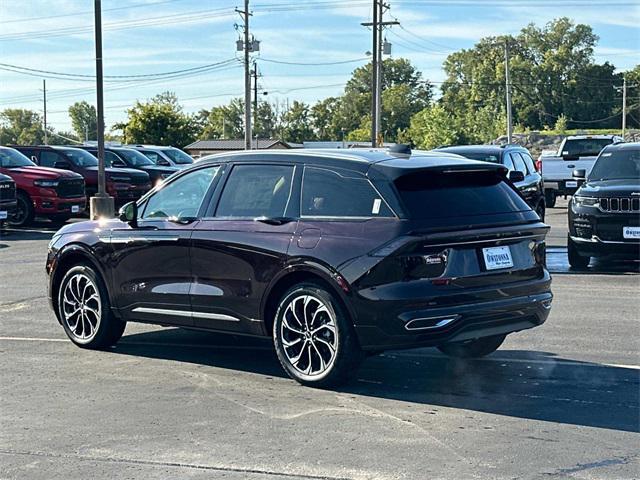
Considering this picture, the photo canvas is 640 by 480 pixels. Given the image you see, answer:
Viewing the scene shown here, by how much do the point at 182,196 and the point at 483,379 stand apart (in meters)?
2.88

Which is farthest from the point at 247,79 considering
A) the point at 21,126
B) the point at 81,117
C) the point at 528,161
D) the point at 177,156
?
the point at 81,117

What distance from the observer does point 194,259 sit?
25.3 feet

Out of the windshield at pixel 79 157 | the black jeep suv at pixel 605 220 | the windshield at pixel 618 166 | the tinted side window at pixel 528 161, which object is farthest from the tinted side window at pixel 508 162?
the windshield at pixel 79 157

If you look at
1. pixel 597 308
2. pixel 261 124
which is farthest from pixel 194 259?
pixel 261 124

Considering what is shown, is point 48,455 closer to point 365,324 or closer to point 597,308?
point 365,324

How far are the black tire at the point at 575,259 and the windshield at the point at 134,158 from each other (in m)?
18.2

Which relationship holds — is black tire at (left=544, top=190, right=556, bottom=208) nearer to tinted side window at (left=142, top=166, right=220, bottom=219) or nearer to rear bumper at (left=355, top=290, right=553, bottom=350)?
tinted side window at (left=142, top=166, right=220, bottom=219)

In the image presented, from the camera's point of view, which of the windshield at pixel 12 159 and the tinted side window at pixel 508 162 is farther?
the windshield at pixel 12 159

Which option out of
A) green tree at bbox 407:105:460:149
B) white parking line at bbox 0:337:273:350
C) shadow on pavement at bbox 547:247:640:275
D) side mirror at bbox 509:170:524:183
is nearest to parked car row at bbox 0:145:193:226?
side mirror at bbox 509:170:524:183

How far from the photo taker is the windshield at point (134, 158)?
29.5 m

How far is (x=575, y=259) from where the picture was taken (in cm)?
1361

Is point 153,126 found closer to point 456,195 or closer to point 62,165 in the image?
point 62,165

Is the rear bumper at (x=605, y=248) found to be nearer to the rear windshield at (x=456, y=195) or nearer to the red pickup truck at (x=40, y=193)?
the rear windshield at (x=456, y=195)

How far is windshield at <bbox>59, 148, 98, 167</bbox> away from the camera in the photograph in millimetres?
27031
